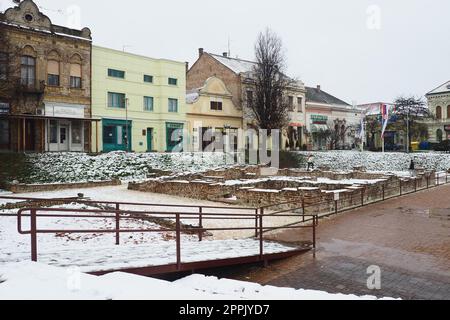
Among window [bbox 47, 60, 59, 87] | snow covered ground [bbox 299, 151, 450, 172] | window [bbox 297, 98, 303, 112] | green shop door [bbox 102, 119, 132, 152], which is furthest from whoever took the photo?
window [bbox 297, 98, 303, 112]

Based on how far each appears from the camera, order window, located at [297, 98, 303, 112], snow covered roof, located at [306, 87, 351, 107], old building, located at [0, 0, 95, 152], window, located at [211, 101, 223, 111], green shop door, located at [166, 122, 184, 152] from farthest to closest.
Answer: snow covered roof, located at [306, 87, 351, 107], window, located at [297, 98, 303, 112], window, located at [211, 101, 223, 111], green shop door, located at [166, 122, 184, 152], old building, located at [0, 0, 95, 152]

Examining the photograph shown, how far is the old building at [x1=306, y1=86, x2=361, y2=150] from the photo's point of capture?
5544 centimetres

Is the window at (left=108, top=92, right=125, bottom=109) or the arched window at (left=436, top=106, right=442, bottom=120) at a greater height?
the arched window at (left=436, top=106, right=442, bottom=120)

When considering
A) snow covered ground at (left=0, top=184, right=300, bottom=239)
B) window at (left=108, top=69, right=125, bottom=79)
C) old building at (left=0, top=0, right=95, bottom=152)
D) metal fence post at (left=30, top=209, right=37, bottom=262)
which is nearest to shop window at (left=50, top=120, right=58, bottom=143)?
old building at (left=0, top=0, right=95, bottom=152)

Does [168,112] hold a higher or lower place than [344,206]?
higher

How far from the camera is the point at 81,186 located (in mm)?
23484

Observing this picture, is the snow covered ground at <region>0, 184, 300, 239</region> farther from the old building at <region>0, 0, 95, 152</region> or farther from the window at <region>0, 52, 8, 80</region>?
the old building at <region>0, 0, 95, 152</region>

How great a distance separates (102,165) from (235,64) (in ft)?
92.4

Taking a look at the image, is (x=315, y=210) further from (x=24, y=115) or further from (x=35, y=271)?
(x=24, y=115)

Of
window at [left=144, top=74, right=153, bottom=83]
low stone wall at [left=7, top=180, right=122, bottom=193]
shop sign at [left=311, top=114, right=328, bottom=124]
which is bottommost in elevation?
low stone wall at [left=7, top=180, right=122, bottom=193]

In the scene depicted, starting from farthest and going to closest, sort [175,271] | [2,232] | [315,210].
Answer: [315,210], [2,232], [175,271]

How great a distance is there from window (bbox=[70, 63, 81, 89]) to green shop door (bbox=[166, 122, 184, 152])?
9623 mm
